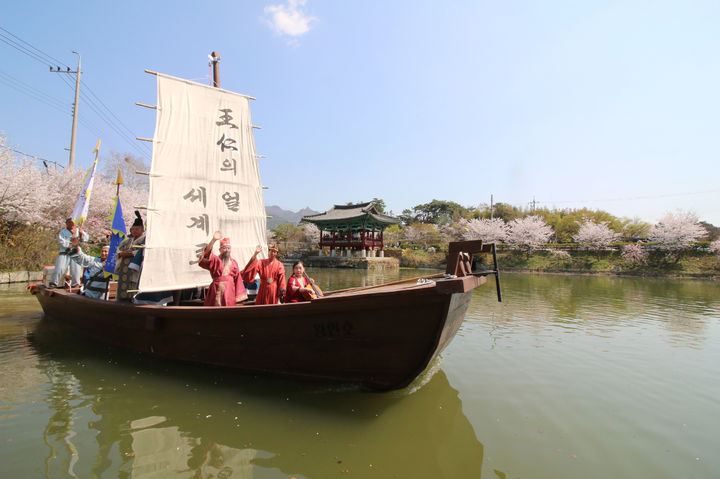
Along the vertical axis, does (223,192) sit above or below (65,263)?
above

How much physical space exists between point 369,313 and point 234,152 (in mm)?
5019

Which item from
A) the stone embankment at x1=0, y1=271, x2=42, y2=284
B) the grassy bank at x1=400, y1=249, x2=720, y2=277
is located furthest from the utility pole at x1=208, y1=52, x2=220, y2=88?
the grassy bank at x1=400, y1=249, x2=720, y2=277

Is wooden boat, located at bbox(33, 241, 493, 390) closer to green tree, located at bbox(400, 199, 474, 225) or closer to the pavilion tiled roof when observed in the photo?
the pavilion tiled roof

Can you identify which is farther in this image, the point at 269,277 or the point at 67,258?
the point at 67,258

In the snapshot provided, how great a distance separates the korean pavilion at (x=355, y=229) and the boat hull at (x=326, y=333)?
28829 mm

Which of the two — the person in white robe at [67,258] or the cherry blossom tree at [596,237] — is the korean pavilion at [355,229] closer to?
the cherry blossom tree at [596,237]

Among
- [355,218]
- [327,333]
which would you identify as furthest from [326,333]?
[355,218]

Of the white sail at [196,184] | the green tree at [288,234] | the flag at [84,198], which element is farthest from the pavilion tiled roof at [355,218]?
the flag at [84,198]

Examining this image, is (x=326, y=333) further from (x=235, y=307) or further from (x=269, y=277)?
(x=269, y=277)

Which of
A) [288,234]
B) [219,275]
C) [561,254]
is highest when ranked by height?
[288,234]

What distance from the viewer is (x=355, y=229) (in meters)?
35.6

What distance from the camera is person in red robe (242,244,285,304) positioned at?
15.6 feet

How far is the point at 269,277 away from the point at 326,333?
139cm

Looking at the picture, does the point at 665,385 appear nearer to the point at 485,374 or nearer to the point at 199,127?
the point at 485,374
